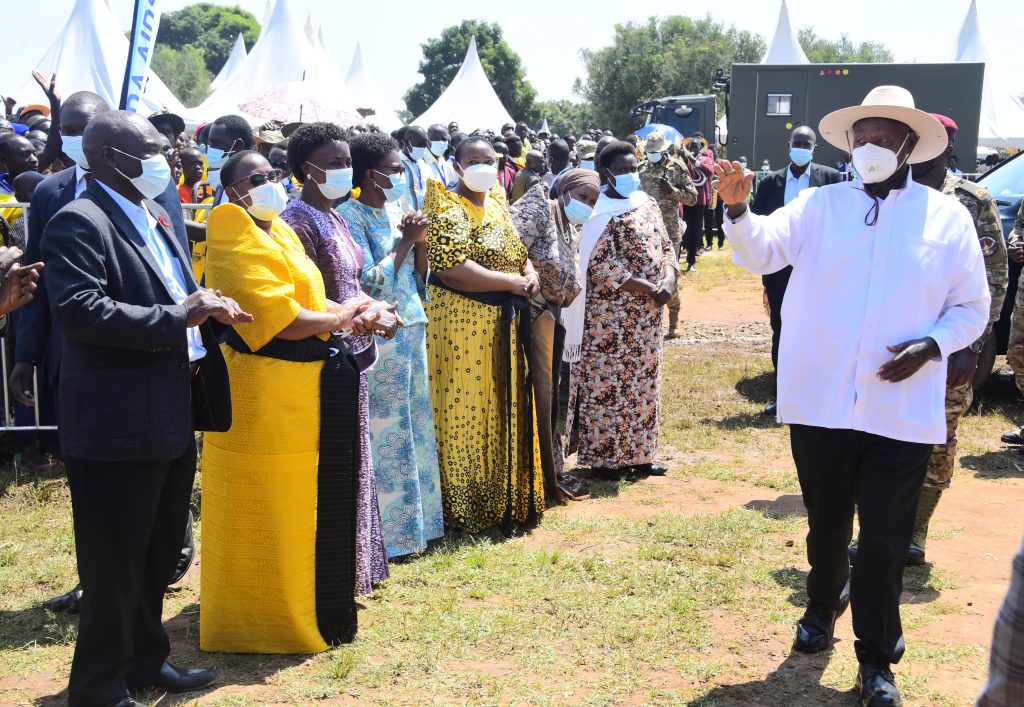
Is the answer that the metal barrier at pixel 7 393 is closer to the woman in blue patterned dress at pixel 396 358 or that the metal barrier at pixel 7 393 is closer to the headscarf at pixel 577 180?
the woman in blue patterned dress at pixel 396 358

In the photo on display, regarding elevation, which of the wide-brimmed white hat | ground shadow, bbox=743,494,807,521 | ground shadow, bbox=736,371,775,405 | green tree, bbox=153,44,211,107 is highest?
green tree, bbox=153,44,211,107

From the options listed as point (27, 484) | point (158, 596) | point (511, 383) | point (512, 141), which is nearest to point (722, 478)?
point (511, 383)

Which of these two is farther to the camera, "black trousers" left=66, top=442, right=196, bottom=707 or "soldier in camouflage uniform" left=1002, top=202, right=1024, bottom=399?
"soldier in camouflage uniform" left=1002, top=202, right=1024, bottom=399

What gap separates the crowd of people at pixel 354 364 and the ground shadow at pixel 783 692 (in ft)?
0.48

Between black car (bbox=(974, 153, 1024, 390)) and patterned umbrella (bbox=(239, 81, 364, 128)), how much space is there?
852cm

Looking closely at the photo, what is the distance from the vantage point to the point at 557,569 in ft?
17.0

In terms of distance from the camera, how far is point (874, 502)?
3.70 meters

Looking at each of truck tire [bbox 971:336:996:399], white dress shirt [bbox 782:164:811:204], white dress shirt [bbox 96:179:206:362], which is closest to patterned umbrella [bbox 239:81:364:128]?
white dress shirt [bbox 782:164:811:204]

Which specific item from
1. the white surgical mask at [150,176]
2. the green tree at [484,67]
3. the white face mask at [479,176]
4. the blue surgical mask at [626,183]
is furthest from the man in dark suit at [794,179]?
the green tree at [484,67]

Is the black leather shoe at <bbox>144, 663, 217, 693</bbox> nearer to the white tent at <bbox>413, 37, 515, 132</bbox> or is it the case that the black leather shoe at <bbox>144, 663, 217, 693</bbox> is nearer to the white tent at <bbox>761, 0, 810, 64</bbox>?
the white tent at <bbox>413, 37, 515, 132</bbox>

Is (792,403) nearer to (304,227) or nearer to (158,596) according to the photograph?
(304,227)

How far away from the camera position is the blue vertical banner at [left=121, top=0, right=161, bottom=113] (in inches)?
306

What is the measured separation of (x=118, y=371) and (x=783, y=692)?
2.76m

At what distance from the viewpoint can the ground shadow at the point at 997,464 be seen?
7.07m
